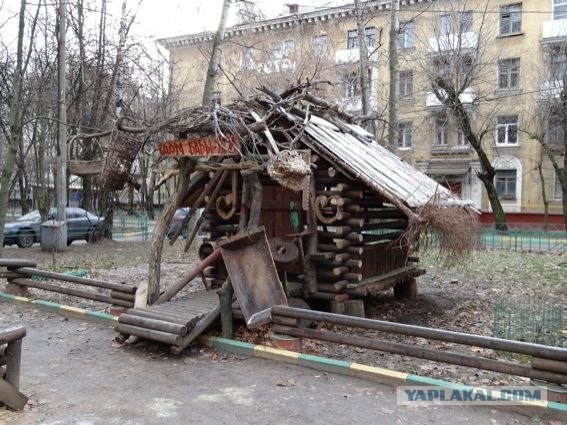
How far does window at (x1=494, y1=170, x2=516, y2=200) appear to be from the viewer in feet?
106

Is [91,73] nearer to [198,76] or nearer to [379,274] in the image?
[198,76]

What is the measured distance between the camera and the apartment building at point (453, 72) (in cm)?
2419

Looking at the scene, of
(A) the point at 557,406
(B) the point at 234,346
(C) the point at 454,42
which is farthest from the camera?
(C) the point at 454,42

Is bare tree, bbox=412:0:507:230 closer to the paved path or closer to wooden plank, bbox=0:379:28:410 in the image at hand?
the paved path

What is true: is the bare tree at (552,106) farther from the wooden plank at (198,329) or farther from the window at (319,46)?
the wooden plank at (198,329)

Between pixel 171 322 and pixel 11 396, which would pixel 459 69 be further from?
pixel 11 396

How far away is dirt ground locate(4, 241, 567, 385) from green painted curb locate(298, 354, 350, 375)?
0.72 metres

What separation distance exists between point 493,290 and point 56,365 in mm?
9372

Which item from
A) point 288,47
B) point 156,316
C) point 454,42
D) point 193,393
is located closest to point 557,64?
point 454,42

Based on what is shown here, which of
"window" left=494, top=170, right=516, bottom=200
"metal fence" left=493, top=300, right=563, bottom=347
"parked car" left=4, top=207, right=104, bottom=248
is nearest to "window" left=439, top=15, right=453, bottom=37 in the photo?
"window" left=494, top=170, right=516, bottom=200

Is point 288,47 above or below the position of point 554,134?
above

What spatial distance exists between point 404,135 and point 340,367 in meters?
29.2

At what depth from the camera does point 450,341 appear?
5.29 meters

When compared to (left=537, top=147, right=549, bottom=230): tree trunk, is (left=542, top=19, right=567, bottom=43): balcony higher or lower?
higher
